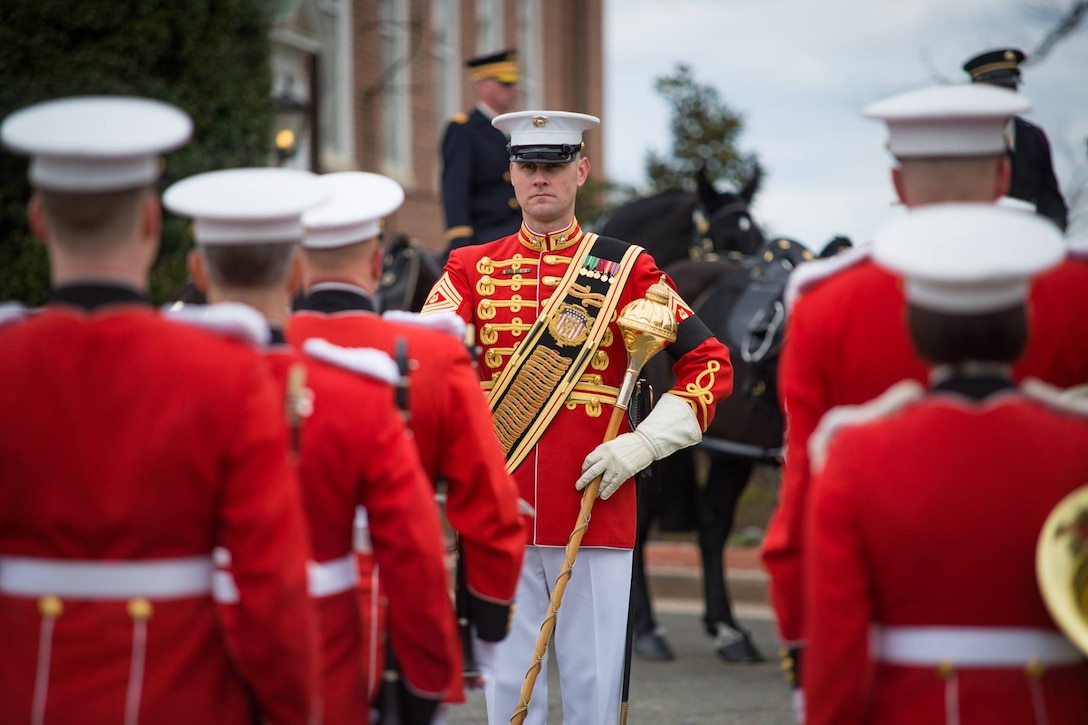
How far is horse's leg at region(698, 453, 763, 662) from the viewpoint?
7844 mm

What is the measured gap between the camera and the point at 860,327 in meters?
2.88

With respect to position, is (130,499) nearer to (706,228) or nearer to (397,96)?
(706,228)

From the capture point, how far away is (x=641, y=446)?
4.63 meters

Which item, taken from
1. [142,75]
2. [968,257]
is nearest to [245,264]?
[968,257]

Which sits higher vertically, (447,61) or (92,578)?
(92,578)

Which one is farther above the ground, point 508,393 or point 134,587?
point 134,587

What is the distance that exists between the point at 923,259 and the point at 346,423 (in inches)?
43.9

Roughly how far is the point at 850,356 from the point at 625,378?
72.4 inches

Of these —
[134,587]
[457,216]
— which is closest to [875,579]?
[134,587]

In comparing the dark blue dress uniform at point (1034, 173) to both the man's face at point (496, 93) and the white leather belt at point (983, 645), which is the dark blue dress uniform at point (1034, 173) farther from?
the white leather belt at point (983, 645)

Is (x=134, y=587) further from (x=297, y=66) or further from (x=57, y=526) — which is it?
(x=297, y=66)

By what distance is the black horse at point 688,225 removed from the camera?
9.16 metres

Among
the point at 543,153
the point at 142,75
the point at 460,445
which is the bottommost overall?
the point at 460,445

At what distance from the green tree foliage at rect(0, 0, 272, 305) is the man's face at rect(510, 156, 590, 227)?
26.7 ft
